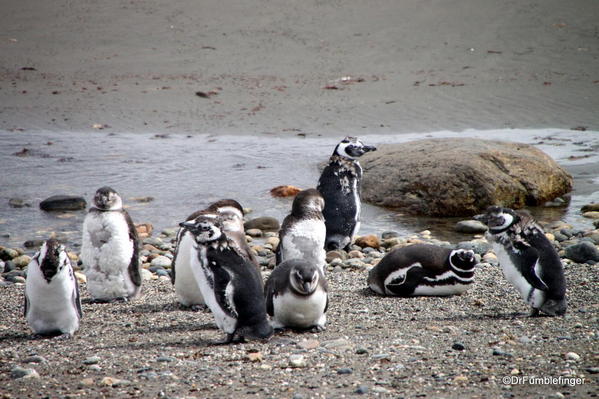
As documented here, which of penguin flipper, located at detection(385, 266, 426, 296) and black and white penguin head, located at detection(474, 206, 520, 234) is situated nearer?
black and white penguin head, located at detection(474, 206, 520, 234)

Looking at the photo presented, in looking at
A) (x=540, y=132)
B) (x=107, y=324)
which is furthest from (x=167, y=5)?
(x=107, y=324)

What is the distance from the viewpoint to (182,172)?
12.0 meters

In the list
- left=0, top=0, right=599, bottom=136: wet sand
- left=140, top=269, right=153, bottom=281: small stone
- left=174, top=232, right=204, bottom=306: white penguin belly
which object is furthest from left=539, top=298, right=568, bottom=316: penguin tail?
left=0, top=0, right=599, bottom=136: wet sand

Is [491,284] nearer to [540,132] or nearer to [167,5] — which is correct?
[540,132]

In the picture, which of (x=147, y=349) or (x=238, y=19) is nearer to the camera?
(x=147, y=349)

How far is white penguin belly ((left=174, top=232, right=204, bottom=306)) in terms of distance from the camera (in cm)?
600

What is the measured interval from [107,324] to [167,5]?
14.0m

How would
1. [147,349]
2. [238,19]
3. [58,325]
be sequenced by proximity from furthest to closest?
1. [238,19]
2. [58,325]
3. [147,349]

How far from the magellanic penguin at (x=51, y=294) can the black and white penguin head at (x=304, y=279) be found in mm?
1395

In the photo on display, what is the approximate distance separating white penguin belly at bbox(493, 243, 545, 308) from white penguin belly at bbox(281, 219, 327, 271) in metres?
1.56

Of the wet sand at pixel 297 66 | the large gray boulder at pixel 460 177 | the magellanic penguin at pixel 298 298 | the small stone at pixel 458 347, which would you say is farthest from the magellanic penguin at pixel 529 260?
the wet sand at pixel 297 66

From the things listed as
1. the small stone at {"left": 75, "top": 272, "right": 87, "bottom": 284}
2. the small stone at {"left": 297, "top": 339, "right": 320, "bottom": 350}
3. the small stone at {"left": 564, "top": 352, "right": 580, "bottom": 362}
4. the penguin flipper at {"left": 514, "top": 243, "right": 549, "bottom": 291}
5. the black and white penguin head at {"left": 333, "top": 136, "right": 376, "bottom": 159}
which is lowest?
the small stone at {"left": 75, "top": 272, "right": 87, "bottom": 284}

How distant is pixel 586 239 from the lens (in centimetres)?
854

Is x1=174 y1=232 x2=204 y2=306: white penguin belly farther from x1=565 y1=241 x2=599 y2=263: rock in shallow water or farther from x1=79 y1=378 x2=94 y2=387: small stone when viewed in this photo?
x1=565 y1=241 x2=599 y2=263: rock in shallow water
